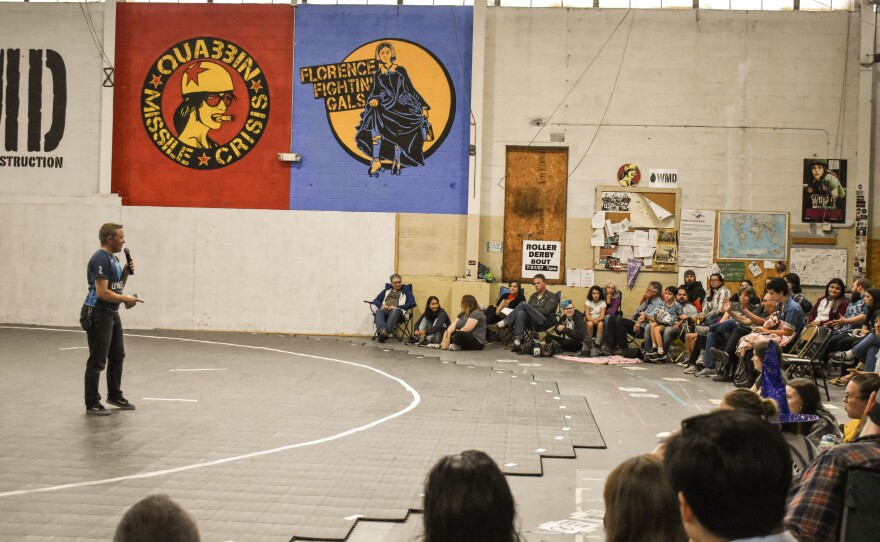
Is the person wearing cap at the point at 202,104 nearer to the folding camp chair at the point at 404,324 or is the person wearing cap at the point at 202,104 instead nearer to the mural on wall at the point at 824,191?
the folding camp chair at the point at 404,324

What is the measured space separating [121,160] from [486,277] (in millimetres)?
8014

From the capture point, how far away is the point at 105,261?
8.54m

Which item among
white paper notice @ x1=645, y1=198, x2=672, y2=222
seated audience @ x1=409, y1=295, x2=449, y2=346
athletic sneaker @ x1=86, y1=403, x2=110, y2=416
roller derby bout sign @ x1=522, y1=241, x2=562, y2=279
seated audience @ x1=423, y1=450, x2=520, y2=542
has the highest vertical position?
white paper notice @ x1=645, y1=198, x2=672, y2=222

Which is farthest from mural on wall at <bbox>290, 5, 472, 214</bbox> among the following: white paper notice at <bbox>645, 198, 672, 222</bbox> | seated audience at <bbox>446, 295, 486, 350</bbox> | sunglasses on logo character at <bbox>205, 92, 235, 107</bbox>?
white paper notice at <bbox>645, 198, 672, 222</bbox>

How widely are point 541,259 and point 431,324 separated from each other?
2601mm

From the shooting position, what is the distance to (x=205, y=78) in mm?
18609

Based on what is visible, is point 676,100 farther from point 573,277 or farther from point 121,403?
point 121,403

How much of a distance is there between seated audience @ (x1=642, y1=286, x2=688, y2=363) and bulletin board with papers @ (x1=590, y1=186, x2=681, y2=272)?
7.13 feet

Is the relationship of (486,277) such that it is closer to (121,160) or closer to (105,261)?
(121,160)

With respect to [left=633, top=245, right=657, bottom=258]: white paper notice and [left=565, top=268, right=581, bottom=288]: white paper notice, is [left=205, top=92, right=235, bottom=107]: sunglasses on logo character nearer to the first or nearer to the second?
[left=565, top=268, right=581, bottom=288]: white paper notice

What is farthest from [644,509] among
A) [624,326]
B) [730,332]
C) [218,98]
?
[218,98]

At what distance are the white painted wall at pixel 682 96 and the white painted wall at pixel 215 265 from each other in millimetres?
3253

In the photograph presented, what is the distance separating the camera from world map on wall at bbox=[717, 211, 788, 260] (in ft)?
57.0

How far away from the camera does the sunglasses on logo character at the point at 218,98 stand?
1853 cm
